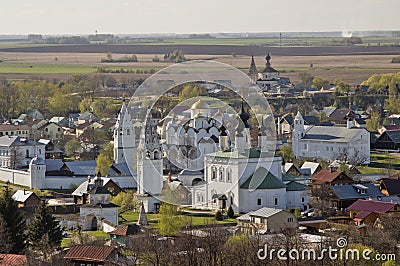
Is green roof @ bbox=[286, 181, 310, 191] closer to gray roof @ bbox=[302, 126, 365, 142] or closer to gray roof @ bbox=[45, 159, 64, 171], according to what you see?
gray roof @ bbox=[45, 159, 64, 171]

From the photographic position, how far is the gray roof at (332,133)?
33.5 metres

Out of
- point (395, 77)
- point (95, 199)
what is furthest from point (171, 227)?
point (395, 77)

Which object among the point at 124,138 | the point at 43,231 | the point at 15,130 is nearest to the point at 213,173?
the point at 124,138

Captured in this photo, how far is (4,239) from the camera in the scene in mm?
17484

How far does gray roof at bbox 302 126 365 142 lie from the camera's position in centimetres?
3347

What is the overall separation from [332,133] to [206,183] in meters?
10.1

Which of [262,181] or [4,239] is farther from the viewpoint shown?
[262,181]

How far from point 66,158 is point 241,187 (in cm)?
1018

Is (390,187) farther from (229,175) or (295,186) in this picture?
(229,175)

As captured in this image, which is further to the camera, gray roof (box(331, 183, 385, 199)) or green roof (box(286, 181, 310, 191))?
green roof (box(286, 181, 310, 191))

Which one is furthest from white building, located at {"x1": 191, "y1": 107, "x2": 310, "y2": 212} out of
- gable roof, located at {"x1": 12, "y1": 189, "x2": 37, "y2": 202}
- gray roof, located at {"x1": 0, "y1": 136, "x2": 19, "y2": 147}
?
gray roof, located at {"x1": 0, "y1": 136, "x2": 19, "y2": 147}

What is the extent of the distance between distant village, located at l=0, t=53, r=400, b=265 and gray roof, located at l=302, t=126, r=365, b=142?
41 millimetres

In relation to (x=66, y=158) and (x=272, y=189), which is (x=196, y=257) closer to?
(x=272, y=189)

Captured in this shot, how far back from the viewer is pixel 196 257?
51.5 ft
